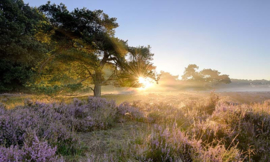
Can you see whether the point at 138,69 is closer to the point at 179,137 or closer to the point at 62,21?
the point at 62,21

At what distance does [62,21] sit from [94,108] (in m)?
10.1

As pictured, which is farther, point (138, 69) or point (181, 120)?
point (138, 69)

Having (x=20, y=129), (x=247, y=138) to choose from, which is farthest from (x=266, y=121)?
(x=20, y=129)

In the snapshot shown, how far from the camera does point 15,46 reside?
1686 cm

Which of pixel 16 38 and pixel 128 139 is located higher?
pixel 16 38

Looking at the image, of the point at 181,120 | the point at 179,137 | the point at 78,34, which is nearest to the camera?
the point at 179,137

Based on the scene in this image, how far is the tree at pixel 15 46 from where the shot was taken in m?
16.7

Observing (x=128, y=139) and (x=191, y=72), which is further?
(x=191, y=72)

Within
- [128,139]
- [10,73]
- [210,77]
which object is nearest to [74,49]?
[128,139]

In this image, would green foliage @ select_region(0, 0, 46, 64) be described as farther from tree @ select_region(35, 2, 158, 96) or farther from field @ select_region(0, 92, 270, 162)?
field @ select_region(0, 92, 270, 162)

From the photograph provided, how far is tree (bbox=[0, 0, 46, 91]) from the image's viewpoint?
54.8ft

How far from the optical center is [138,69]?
13234mm

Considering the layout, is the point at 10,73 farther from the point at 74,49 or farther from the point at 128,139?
the point at 128,139

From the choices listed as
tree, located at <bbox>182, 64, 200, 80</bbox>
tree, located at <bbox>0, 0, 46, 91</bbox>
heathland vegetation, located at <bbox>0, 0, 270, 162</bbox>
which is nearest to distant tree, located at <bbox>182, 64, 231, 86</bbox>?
tree, located at <bbox>182, 64, 200, 80</bbox>
